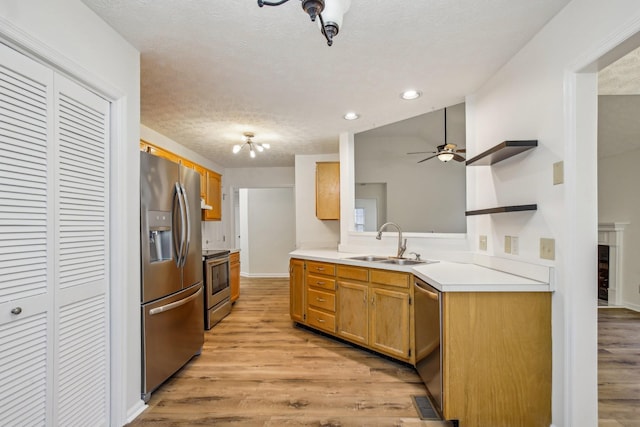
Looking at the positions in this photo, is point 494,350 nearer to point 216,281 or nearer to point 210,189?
point 216,281

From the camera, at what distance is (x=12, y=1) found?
4.00 feet

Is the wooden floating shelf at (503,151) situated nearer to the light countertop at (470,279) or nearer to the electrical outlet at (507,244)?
the electrical outlet at (507,244)

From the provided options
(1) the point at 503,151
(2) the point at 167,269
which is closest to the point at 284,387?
(2) the point at 167,269

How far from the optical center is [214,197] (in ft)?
17.3

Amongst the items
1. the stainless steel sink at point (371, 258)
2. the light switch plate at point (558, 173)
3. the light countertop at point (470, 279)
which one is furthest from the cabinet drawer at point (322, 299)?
the light switch plate at point (558, 173)

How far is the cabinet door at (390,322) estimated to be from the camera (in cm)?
249

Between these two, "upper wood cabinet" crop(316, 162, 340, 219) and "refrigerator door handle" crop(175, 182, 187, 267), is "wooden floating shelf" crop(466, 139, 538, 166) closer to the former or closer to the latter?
"refrigerator door handle" crop(175, 182, 187, 267)

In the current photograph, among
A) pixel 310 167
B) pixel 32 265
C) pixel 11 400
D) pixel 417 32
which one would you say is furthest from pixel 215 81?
pixel 310 167

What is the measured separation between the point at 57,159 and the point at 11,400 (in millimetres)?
1020

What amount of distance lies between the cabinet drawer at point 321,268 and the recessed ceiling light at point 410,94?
170 centimetres

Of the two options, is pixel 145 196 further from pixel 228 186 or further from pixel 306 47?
pixel 228 186

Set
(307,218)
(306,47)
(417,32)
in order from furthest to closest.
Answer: (307,218) < (306,47) < (417,32)

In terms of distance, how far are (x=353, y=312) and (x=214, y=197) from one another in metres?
3.38

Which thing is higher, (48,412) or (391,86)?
(391,86)
